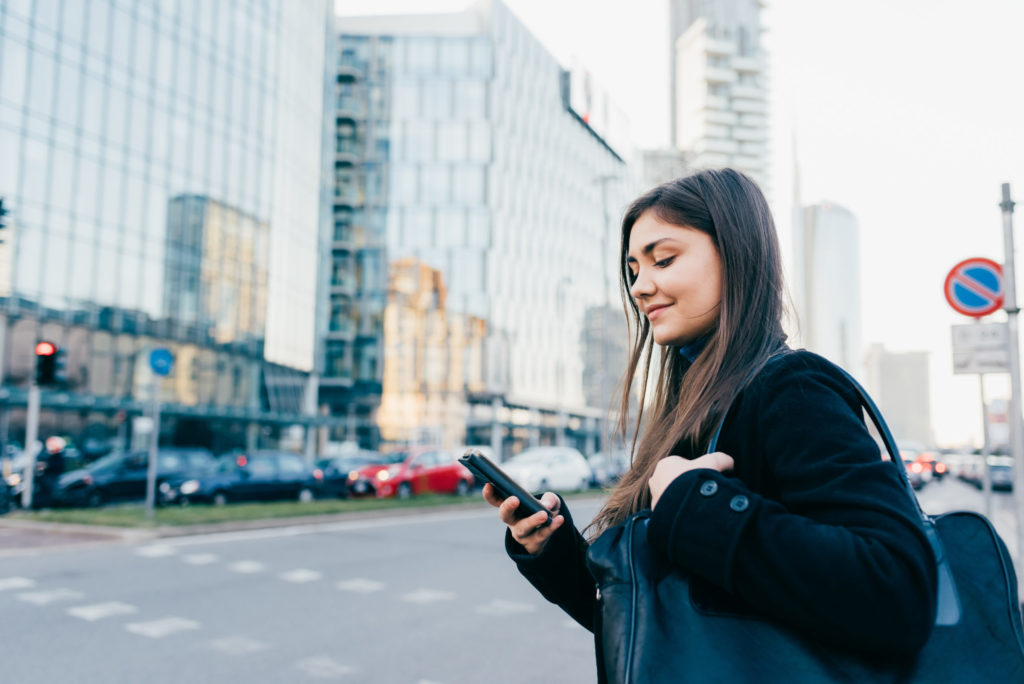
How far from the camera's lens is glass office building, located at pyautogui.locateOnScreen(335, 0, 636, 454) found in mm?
52438

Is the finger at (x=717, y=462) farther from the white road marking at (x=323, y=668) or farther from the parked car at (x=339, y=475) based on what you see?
the parked car at (x=339, y=475)

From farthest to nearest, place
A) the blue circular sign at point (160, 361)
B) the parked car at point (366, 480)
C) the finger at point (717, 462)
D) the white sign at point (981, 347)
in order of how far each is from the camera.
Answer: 1. the parked car at point (366, 480)
2. the blue circular sign at point (160, 361)
3. the white sign at point (981, 347)
4. the finger at point (717, 462)

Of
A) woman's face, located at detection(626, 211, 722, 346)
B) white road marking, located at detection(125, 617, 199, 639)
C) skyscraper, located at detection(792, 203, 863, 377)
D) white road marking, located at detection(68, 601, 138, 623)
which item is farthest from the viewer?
skyscraper, located at detection(792, 203, 863, 377)

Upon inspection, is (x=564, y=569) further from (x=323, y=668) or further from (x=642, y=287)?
(x=323, y=668)

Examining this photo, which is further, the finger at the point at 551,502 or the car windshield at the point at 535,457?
the car windshield at the point at 535,457

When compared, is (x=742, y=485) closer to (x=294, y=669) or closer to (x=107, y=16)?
(x=294, y=669)

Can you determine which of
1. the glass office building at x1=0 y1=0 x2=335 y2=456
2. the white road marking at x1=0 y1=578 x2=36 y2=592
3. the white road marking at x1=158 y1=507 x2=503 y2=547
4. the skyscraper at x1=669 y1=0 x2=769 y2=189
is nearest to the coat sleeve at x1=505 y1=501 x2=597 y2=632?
the white road marking at x1=0 y1=578 x2=36 y2=592

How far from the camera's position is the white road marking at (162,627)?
633cm

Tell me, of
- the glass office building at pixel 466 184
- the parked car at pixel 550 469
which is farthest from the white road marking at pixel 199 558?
the glass office building at pixel 466 184

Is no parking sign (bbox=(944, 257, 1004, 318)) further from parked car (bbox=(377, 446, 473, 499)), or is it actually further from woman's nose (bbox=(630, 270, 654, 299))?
parked car (bbox=(377, 446, 473, 499))

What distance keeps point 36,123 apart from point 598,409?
4835 centimetres

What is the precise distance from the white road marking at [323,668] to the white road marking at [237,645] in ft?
1.65

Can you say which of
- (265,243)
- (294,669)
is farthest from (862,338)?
(294,669)

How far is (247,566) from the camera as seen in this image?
32.0 ft
